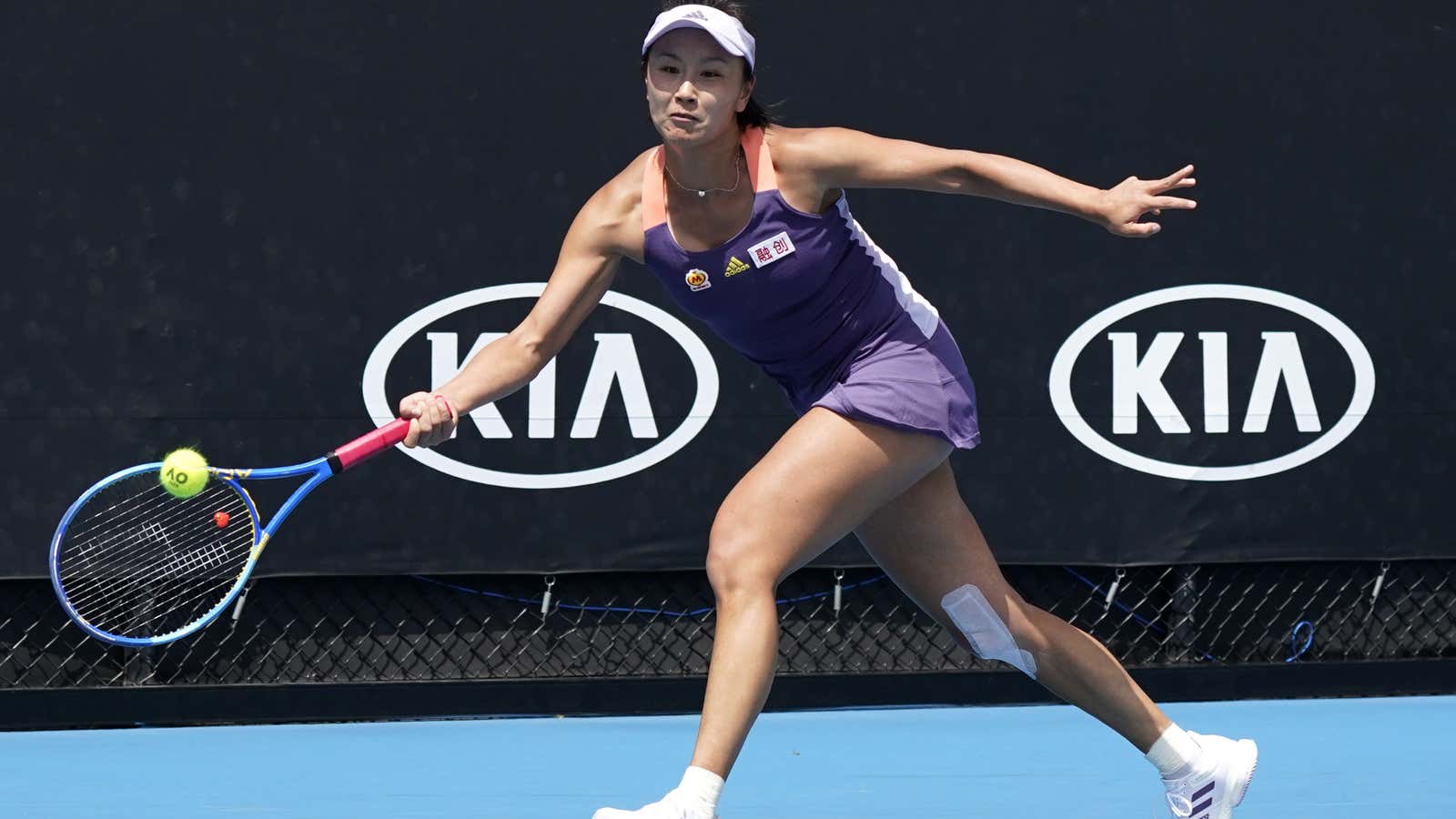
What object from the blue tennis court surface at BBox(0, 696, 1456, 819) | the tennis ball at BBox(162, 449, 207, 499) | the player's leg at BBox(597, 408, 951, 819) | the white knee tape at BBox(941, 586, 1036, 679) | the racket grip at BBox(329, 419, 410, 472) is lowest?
the blue tennis court surface at BBox(0, 696, 1456, 819)

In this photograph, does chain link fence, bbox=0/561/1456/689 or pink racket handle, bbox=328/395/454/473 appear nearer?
pink racket handle, bbox=328/395/454/473

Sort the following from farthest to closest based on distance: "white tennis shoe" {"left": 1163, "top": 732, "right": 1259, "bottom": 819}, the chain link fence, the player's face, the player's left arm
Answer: the chain link fence < "white tennis shoe" {"left": 1163, "top": 732, "right": 1259, "bottom": 819} < the player's face < the player's left arm

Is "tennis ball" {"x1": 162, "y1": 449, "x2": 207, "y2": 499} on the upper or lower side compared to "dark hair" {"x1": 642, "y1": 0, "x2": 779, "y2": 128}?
lower

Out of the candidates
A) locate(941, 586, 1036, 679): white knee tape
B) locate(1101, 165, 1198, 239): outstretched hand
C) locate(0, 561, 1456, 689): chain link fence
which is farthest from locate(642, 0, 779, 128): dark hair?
locate(0, 561, 1456, 689): chain link fence

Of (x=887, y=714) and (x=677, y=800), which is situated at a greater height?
(x=677, y=800)

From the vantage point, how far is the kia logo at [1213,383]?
477 centimetres

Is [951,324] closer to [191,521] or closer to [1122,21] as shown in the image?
[1122,21]

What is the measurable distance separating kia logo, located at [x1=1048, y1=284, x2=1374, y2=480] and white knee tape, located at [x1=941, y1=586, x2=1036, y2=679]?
1710 millimetres

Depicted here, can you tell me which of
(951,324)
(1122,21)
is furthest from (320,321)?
(1122,21)

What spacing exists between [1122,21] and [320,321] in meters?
2.14

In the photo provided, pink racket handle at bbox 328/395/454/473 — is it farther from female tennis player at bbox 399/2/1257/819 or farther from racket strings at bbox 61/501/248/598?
racket strings at bbox 61/501/248/598

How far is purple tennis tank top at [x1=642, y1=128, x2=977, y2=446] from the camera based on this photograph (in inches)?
115

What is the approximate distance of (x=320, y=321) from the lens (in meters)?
4.52

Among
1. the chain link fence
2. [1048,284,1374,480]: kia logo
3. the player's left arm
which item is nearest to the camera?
the player's left arm
